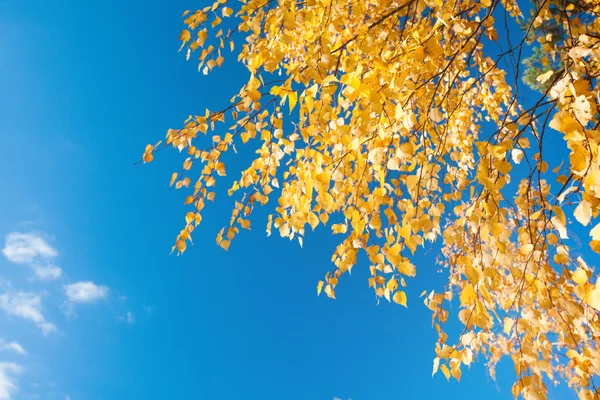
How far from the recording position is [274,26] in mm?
2084

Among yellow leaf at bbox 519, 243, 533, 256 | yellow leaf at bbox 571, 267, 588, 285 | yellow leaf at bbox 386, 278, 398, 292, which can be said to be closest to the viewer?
yellow leaf at bbox 571, 267, 588, 285

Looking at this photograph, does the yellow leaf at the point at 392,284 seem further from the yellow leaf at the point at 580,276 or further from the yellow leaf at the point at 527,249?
the yellow leaf at the point at 580,276

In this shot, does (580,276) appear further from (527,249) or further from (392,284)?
(392,284)

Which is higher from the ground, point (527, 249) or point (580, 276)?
point (527, 249)

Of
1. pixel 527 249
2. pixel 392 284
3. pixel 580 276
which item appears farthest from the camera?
pixel 392 284

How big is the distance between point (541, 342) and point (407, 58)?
1.50 metres

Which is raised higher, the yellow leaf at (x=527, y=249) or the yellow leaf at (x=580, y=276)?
the yellow leaf at (x=527, y=249)

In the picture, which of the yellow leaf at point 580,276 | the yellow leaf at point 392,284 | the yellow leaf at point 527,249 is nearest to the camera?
the yellow leaf at point 580,276

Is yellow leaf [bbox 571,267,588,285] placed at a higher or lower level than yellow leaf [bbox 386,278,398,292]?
lower

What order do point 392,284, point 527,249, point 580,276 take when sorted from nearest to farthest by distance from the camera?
point 580,276, point 527,249, point 392,284

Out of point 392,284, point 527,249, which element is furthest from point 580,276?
point 392,284

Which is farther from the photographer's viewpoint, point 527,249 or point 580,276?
point 527,249

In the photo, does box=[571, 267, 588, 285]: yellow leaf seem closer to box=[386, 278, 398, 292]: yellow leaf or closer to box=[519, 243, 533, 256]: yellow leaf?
box=[519, 243, 533, 256]: yellow leaf

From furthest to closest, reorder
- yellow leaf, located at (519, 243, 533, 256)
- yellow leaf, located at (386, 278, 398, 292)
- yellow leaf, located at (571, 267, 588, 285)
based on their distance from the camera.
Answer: yellow leaf, located at (386, 278, 398, 292) < yellow leaf, located at (519, 243, 533, 256) < yellow leaf, located at (571, 267, 588, 285)
